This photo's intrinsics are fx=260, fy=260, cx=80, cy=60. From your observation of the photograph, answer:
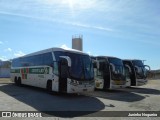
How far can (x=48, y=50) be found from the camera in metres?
19.3

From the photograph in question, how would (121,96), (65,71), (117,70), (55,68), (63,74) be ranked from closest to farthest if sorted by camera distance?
(65,71), (63,74), (55,68), (121,96), (117,70)

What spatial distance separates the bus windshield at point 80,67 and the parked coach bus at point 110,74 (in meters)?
3.90

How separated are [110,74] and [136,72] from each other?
18.4ft

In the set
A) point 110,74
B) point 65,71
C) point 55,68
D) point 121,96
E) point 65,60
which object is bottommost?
point 121,96

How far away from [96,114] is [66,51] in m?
6.85

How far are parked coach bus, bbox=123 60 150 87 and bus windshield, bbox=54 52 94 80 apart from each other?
9.21 metres

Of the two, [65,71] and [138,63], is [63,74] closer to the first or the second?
[65,71]

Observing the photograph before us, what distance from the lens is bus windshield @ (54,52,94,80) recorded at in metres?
16.0

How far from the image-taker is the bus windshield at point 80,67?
52.5ft

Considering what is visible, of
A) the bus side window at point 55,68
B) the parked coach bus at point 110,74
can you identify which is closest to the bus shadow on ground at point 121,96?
the parked coach bus at point 110,74

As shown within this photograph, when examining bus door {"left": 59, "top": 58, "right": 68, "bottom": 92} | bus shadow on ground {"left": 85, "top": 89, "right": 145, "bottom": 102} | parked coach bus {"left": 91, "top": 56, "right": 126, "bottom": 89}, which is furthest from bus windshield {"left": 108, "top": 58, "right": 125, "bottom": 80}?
bus door {"left": 59, "top": 58, "right": 68, "bottom": 92}

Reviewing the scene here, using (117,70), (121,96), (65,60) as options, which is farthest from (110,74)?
(65,60)

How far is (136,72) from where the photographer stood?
25641mm

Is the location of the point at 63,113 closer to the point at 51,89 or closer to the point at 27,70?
the point at 51,89
